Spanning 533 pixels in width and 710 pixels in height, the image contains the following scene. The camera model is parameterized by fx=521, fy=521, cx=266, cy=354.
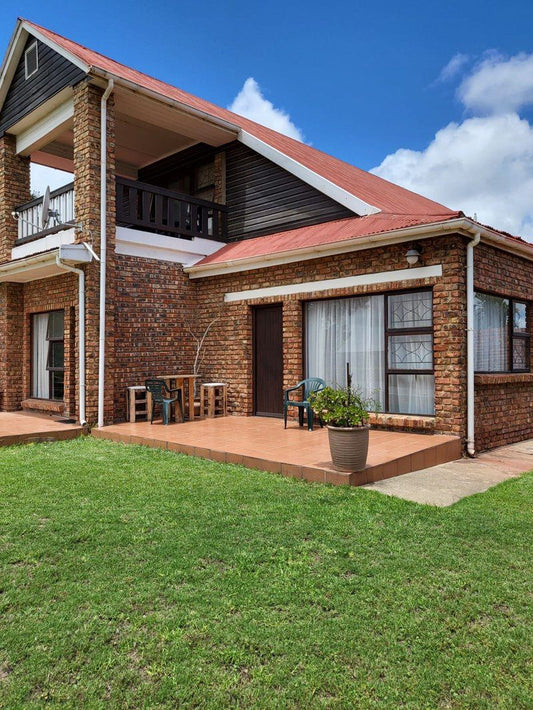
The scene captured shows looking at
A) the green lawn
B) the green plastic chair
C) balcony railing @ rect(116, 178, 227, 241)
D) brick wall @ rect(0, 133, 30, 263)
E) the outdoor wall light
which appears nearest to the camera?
the green lawn

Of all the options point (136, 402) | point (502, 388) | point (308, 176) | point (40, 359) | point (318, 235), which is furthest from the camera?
point (40, 359)

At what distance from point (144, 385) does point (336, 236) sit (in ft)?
15.6

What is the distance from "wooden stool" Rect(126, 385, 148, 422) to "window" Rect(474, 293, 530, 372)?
5.97 meters

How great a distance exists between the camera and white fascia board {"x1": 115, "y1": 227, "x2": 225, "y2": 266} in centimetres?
1006

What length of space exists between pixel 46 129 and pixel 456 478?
34.7ft

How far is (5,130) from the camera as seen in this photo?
11.8 metres

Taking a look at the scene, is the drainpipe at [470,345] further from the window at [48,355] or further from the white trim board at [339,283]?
the window at [48,355]

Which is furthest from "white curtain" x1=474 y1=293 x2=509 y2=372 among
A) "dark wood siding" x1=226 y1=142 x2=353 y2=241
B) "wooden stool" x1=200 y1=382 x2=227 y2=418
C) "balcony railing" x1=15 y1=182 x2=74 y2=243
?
"balcony railing" x1=15 y1=182 x2=74 y2=243

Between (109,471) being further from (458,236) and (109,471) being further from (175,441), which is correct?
(458,236)

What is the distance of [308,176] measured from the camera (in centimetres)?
1041

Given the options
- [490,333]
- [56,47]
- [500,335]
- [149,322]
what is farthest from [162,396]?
[56,47]

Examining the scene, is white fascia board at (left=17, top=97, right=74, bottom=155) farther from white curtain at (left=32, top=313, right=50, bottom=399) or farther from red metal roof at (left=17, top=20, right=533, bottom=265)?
white curtain at (left=32, top=313, right=50, bottom=399)

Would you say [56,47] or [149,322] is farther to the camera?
[149,322]

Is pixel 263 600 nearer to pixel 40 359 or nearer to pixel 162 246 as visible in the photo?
pixel 162 246
